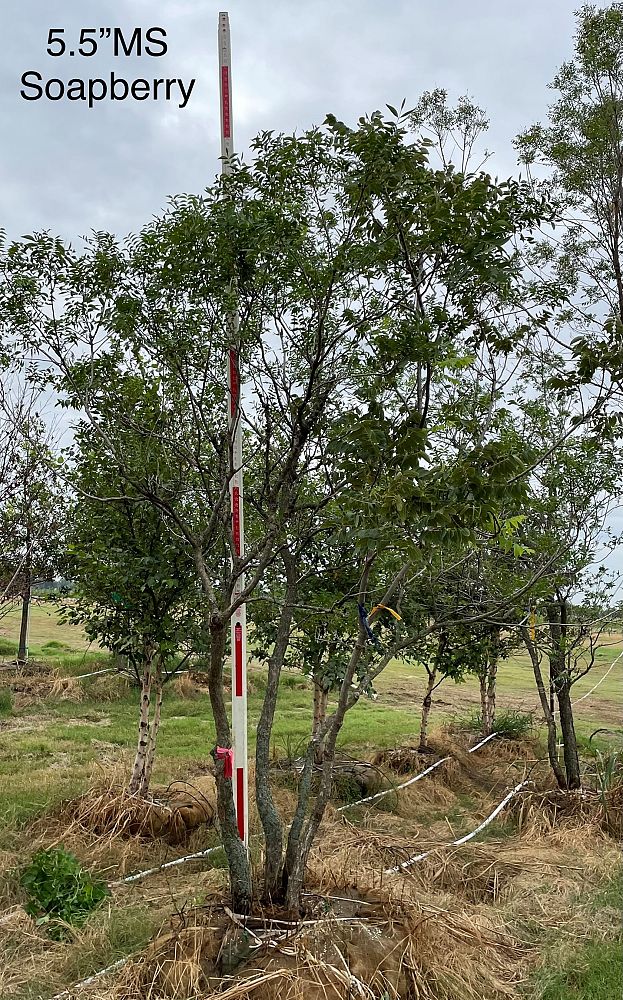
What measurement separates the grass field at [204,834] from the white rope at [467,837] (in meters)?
0.11

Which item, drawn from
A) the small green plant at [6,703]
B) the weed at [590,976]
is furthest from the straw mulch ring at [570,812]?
the small green plant at [6,703]

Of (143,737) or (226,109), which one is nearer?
(226,109)

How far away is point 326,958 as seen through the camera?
11.4ft

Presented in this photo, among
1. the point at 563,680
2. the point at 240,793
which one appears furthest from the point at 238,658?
the point at 563,680

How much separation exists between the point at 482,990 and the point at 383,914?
0.56 metres

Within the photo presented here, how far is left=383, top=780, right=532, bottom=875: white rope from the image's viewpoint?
496 centimetres

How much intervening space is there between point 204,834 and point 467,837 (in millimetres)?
2048

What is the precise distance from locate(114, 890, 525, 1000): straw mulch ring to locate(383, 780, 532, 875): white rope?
878mm

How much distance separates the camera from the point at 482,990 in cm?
360

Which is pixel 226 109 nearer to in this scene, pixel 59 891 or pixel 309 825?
pixel 309 825

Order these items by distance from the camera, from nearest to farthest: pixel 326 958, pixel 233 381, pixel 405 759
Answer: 1. pixel 326 958
2. pixel 233 381
3. pixel 405 759

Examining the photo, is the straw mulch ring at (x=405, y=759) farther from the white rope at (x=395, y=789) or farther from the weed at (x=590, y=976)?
the weed at (x=590, y=976)

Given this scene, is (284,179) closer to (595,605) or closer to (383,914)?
(383,914)

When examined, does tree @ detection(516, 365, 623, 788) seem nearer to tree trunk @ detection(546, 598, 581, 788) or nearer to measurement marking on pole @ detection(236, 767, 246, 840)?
tree trunk @ detection(546, 598, 581, 788)
